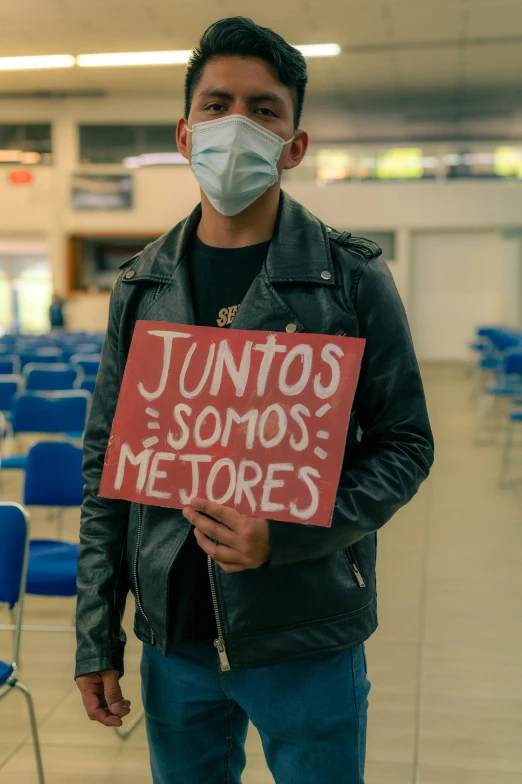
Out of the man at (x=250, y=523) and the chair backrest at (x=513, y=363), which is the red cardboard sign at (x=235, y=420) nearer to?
the man at (x=250, y=523)

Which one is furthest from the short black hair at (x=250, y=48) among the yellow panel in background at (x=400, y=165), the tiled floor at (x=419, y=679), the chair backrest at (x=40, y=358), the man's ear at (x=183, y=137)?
the yellow panel in background at (x=400, y=165)

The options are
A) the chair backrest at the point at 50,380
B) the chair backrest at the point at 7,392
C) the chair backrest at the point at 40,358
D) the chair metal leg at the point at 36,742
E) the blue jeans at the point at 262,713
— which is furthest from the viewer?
the chair backrest at the point at 40,358

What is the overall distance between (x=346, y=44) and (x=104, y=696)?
13122mm

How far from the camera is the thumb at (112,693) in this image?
137 cm

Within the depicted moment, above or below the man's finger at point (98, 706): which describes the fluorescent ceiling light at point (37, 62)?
above

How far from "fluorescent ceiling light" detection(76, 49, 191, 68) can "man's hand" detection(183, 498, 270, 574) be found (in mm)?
13409

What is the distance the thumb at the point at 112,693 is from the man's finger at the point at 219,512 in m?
0.38

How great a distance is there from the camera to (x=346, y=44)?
13.1 m

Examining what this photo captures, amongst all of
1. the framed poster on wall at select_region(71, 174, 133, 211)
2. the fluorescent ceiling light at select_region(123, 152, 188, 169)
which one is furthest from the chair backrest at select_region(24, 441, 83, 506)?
the fluorescent ceiling light at select_region(123, 152, 188, 169)

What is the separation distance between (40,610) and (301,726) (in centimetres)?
297

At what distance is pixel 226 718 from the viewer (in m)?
1.37

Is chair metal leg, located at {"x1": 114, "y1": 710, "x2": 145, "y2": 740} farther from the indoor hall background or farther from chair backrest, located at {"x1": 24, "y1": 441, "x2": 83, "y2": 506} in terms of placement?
chair backrest, located at {"x1": 24, "y1": 441, "x2": 83, "y2": 506}

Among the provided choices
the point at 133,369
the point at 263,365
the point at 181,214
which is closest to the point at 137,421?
the point at 133,369

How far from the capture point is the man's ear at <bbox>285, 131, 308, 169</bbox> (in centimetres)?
144
